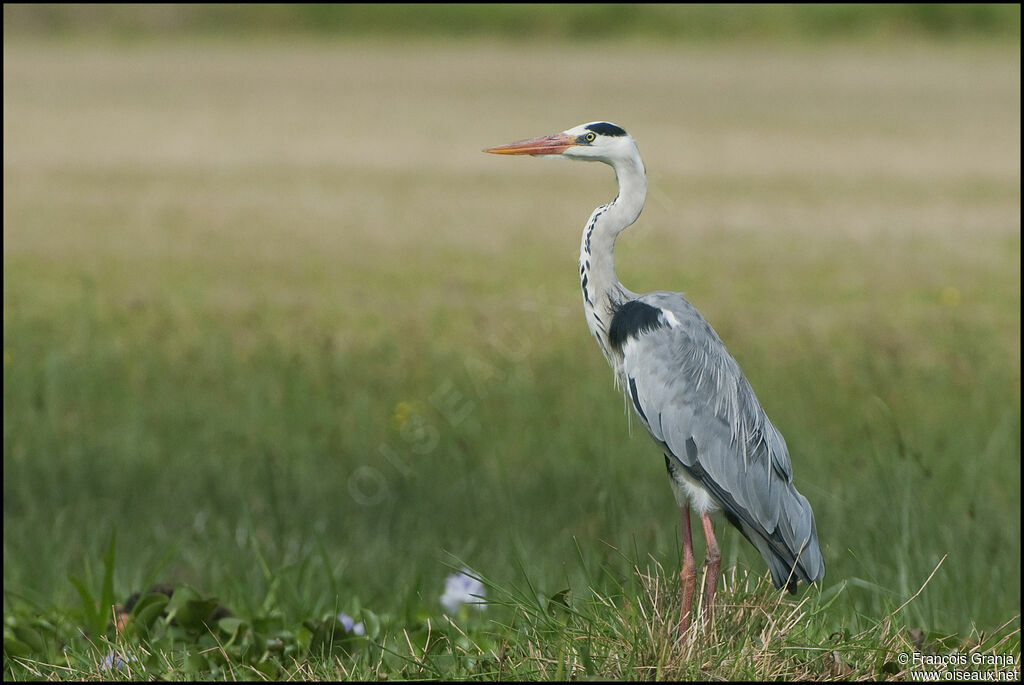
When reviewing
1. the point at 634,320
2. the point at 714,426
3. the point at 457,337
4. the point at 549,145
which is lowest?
the point at 457,337

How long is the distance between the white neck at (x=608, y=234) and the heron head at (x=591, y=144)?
0.02 m

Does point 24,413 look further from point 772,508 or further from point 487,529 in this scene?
point 772,508

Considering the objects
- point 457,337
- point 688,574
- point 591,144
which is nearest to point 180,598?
point 688,574

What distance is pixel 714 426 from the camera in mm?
3340

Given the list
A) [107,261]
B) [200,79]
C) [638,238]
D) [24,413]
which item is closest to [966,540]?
[24,413]

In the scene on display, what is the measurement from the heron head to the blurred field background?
1.01m

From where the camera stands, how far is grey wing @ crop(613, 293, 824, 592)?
332 cm

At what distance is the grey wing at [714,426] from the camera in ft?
10.9

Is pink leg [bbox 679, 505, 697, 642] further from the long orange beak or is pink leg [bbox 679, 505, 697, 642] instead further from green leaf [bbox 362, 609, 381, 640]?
green leaf [bbox 362, 609, 381, 640]

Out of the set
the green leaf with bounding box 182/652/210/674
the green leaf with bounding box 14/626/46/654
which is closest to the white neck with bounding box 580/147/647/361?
the green leaf with bounding box 182/652/210/674

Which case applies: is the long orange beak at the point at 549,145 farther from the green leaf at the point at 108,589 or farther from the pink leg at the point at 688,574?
the green leaf at the point at 108,589

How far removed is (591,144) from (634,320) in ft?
1.58

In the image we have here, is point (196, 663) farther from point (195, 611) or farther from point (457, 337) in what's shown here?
point (457, 337)

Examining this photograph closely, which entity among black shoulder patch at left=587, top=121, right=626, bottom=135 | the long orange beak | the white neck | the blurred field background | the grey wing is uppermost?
black shoulder patch at left=587, top=121, right=626, bottom=135
